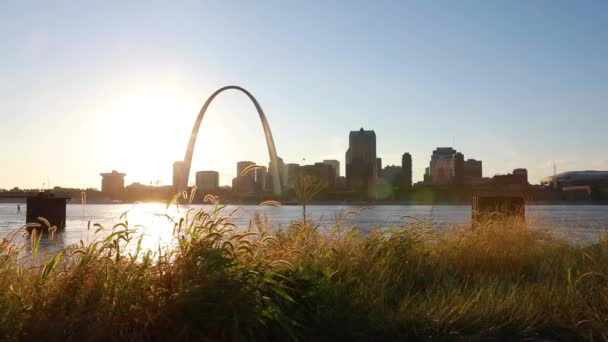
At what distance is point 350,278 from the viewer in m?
7.14

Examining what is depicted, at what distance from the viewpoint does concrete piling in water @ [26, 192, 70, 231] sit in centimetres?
4006

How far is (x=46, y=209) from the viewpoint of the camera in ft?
134

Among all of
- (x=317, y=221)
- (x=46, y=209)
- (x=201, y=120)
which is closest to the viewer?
(x=46, y=209)

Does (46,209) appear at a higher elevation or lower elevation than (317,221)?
higher

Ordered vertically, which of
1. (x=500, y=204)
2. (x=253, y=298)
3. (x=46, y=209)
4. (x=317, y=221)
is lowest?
(x=317, y=221)

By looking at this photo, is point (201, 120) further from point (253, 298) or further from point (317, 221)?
point (253, 298)

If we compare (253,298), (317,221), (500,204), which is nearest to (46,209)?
(317,221)

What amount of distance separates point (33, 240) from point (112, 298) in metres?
1.43

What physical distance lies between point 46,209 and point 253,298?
1590 inches

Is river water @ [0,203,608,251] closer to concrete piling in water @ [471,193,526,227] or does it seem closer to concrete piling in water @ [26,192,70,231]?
concrete piling in water @ [471,193,526,227]

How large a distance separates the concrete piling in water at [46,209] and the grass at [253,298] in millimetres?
36770

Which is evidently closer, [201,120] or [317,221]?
[317,221]

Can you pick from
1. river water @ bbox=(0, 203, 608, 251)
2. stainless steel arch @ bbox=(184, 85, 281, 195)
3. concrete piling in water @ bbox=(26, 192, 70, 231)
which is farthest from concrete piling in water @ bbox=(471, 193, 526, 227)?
stainless steel arch @ bbox=(184, 85, 281, 195)

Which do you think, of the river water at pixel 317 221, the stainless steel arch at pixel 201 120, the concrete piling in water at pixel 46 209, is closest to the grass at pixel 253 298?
the river water at pixel 317 221
